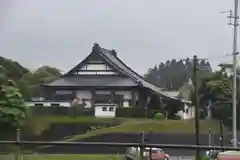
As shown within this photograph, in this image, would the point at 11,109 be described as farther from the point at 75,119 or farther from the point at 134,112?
the point at 134,112

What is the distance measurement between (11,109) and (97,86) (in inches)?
697

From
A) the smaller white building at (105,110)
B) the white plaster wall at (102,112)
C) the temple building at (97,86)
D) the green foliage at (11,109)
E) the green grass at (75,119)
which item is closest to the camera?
the green foliage at (11,109)

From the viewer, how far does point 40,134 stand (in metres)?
29.1

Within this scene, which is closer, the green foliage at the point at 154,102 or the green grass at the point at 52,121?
the green grass at the point at 52,121

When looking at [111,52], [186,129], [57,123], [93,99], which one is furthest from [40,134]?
[111,52]

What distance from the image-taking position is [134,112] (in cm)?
4341

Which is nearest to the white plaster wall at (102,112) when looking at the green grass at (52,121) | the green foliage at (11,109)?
the green grass at (52,121)

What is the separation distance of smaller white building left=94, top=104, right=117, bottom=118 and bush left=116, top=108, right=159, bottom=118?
0.65m

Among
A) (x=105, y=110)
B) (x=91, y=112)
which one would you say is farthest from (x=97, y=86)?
(x=91, y=112)

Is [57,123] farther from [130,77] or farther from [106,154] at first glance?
[106,154]

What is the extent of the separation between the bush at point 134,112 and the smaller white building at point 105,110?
2.14 feet

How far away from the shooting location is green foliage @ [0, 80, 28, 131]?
93.2 feet

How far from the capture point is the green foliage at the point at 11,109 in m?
28.4

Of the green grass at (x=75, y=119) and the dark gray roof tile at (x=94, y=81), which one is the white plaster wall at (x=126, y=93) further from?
the green grass at (x=75, y=119)
